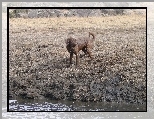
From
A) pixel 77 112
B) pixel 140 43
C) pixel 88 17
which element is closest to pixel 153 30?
pixel 140 43

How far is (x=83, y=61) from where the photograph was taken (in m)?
7.91

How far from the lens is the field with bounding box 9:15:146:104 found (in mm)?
7855

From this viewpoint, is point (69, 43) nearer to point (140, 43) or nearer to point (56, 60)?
point (56, 60)

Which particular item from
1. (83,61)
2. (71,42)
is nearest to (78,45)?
(71,42)

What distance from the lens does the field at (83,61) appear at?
7855 millimetres

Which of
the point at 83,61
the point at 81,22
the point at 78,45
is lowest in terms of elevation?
the point at 83,61

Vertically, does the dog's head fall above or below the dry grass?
below

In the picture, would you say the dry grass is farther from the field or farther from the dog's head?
the dog's head

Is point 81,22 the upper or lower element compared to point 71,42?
upper

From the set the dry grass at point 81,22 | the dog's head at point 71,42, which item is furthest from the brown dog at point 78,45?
the dry grass at point 81,22

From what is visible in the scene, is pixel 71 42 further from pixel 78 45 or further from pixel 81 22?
pixel 81 22

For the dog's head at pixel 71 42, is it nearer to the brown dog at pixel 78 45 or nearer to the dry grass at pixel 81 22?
the brown dog at pixel 78 45

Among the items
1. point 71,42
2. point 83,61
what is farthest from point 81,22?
point 83,61

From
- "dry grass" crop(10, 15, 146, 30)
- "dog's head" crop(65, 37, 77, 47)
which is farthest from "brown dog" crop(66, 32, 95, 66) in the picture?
"dry grass" crop(10, 15, 146, 30)
